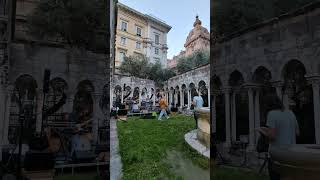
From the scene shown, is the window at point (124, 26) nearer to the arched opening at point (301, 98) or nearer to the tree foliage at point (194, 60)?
the tree foliage at point (194, 60)

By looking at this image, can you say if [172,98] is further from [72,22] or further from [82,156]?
[72,22]

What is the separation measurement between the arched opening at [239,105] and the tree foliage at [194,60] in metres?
0.31

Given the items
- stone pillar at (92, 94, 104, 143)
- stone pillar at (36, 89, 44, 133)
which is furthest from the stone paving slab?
stone pillar at (36, 89, 44, 133)

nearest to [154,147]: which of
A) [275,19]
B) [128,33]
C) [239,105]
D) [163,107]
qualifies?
[163,107]

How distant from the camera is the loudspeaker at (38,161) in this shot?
2.49 meters

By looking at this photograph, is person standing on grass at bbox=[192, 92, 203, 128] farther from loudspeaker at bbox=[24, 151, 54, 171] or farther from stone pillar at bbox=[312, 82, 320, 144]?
loudspeaker at bbox=[24, 151, 54, 171]

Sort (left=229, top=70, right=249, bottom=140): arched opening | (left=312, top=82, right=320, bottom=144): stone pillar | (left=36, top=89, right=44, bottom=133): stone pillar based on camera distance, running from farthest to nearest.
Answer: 1. (left=229, top=70, right=249, bottom=140): arched opening
2. (left=36, top=89, right=44, bottom=133): stone pillar
3. (left=312, top=82, right=320, bottom=144): stone pillar

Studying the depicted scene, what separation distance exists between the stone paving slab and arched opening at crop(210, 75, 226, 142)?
0.48ft

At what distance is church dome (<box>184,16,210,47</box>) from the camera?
301 cm

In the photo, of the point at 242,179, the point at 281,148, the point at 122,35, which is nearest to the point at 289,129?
the point at 281,148

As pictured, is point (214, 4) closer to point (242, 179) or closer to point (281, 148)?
point (281, 148)

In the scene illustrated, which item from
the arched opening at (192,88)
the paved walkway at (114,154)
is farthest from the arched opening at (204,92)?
the paved walkway at (114,154)

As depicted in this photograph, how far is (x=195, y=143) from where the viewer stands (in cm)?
287

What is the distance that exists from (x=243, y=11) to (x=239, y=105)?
0.88 meters
